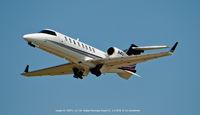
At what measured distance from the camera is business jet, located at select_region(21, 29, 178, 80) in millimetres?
24172

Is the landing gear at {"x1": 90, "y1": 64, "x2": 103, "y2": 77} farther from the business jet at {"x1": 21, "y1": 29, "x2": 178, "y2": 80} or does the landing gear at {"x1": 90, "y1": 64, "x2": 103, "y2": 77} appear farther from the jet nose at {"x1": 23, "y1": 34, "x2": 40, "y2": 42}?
the jet nose at {"x1": 23, "y1": 34, "x2": 40, "y2": 42}

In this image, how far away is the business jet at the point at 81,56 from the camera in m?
24.2

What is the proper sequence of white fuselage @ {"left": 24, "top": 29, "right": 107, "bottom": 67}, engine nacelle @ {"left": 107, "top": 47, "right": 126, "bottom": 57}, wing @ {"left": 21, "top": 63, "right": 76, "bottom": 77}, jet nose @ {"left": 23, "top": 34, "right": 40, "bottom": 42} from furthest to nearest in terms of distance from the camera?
engine nacelle @ {"left": 107, "top": 47, "right": 126, "bottom": 57}
wing @ {"left": 21, "top": 63, "right": 76, "bottom": 77}
white fuselage @ {"left": 24, "top": 29, "right": 107, "bottom": 67}
jet nose @ {"left": 23, "top": 34, "right": 40, "bottom": 42}

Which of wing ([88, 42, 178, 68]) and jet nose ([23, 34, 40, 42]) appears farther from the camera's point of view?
wing ([88, 42, 178, 68])

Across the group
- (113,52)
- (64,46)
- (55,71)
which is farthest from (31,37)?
(113,52)

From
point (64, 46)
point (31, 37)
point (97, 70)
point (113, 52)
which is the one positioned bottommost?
point (97, 70)

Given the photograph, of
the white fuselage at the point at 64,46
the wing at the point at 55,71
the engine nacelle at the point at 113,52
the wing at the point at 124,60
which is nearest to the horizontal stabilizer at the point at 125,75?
the engine nacelle at the point at 113,52

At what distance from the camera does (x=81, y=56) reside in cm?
2550

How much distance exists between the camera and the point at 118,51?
92.4ft

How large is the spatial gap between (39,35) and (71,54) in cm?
269

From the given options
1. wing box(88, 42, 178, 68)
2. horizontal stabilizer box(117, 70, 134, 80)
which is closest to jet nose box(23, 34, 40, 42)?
wing box(88, 42, 178, 68)

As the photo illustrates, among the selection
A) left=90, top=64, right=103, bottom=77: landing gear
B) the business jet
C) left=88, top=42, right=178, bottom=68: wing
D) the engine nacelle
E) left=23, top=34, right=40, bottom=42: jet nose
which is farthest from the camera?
the engine nacelle

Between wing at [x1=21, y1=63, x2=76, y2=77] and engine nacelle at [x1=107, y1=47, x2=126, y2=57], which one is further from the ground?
engine nacelle at [x1=107, y1=47, x2=126, y2=57]

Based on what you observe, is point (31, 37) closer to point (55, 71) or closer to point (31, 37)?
point (31, 37)
